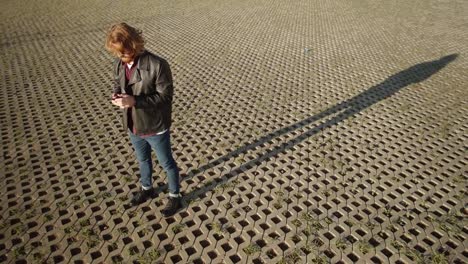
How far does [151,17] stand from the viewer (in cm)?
1314

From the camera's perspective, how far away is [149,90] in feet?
11.0

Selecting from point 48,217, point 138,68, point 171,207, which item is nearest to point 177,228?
point 171,207

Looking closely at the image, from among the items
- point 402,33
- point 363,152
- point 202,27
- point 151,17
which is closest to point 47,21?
point 151,17

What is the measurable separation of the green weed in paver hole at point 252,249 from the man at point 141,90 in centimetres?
125

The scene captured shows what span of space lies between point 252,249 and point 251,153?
191cm

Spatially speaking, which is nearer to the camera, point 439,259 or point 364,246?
Answer: point 439,259

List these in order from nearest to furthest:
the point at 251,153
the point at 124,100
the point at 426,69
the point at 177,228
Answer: the point at 124,100 → the point at 177,228 → the point at 251,153 → the point at 426,69

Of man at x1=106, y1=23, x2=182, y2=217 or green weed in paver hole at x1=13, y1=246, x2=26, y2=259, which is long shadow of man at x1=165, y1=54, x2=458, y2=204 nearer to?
man at x1=106, y1=23, x2=182, y2=217

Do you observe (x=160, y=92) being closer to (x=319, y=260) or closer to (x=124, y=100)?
(x=124, y=100)

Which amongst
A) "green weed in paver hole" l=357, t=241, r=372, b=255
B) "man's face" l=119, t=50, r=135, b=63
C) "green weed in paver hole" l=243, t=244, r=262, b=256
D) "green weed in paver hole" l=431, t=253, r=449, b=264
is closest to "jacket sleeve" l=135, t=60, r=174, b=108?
"man's face" l=119, t=50, r=135, b=63

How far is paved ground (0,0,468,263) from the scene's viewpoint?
379 centimetres

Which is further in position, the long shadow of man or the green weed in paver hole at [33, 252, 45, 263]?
the long shadow of man

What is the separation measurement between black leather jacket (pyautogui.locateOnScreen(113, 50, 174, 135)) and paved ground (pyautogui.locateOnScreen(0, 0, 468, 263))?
1.34m

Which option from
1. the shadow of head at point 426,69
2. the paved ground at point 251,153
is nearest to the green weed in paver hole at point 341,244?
the paved ground at point 251,153
